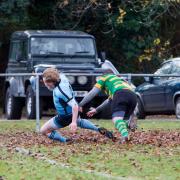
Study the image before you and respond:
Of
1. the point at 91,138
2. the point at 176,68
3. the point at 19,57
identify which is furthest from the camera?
the point at 19,57

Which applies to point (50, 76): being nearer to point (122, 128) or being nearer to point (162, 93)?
point (122, 128)

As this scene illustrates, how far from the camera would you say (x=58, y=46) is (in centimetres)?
2228

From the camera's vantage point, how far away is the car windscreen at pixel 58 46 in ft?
72.7

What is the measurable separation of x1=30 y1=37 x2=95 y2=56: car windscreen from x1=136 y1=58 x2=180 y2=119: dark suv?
1.85 meters

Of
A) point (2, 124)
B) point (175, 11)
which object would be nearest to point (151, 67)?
point (175, 11)

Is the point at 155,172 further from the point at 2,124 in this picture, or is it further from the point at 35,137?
the point at 2,124

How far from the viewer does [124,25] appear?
28438 mm

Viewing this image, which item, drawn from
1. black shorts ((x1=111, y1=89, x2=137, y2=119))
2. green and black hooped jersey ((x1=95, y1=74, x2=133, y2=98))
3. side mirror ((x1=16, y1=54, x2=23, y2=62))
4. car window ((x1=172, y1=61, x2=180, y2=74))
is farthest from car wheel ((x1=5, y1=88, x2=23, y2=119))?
black shorts ((x1=111, y1=89, x2=137, y2=119))

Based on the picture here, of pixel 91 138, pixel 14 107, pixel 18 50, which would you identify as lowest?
pixel 14 107

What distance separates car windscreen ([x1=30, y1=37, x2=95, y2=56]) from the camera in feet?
72.7

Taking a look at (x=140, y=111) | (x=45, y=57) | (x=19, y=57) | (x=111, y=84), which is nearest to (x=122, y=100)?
(x=111, y=84)

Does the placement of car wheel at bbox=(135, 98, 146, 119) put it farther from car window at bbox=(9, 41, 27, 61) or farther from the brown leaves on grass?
the brown leaves on grass

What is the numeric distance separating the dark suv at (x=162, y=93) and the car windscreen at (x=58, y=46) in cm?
185

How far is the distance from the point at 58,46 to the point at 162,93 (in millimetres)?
3172
